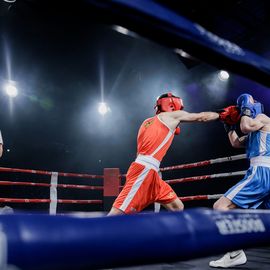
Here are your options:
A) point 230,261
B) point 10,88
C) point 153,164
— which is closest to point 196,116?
point 153,164

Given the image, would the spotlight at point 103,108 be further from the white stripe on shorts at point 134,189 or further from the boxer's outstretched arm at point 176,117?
the white stripe on shorts at point 134,189

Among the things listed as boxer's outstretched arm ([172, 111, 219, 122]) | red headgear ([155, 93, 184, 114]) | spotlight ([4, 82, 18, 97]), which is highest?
spotlight ([4, 82, 18, 97])

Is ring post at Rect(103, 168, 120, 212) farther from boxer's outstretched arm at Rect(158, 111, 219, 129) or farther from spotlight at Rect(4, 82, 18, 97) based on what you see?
spotlight at Rect(4, 82, 18, 97)

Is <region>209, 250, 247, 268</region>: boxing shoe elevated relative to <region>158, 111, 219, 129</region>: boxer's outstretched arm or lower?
lower

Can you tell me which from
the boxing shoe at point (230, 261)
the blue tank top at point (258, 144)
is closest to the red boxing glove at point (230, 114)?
the blue tank top at point (258, 144)

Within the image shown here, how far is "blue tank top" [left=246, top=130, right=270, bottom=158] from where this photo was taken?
2.35m

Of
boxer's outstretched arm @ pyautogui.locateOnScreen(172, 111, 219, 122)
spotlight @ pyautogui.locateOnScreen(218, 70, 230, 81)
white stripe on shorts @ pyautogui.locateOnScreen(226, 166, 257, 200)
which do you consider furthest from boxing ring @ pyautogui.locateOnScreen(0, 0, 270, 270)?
spotlight @ pyautogui.locateOnScreen(218, 70, 230, 81)

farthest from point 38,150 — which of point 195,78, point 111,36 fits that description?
point 195,78

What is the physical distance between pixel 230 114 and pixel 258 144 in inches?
13.4

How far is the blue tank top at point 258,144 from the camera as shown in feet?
7.70

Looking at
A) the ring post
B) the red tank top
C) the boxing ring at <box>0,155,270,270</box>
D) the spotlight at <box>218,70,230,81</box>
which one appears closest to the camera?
the boxing ring at <box>0,155,270,270</box>

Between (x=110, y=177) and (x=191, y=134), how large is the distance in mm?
3140

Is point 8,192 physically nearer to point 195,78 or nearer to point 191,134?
point 191,134

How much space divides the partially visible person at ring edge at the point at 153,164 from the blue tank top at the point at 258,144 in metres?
0.40
